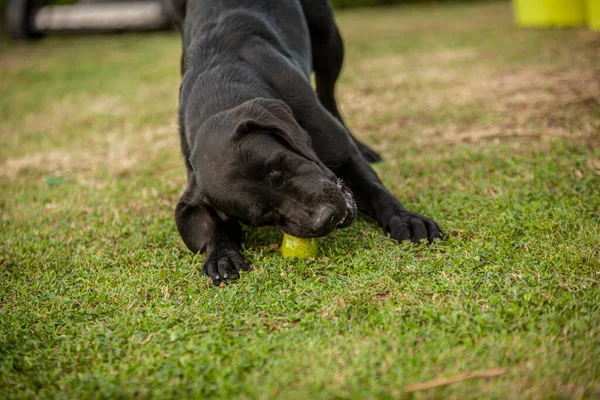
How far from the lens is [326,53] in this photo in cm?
498

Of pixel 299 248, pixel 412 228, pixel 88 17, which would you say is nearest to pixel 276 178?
pixel 299 248

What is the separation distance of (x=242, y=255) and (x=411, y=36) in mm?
9117

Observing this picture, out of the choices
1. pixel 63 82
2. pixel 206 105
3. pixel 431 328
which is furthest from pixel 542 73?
pixel 63 82

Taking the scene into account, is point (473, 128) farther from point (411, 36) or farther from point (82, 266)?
point (411, 36)

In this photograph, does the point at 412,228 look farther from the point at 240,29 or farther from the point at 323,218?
the point at 240,29

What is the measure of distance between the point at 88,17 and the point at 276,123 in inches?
500

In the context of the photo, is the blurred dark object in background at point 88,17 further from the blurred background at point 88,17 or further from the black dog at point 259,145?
the black dog at point 259,145

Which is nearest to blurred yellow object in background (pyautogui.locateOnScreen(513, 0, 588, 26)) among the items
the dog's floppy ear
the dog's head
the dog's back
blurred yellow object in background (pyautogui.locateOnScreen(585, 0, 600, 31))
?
blurred yellow object in background (pyautogui.locateOnScreen(585, 0, 600, 31))

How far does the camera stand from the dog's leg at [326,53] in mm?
4766

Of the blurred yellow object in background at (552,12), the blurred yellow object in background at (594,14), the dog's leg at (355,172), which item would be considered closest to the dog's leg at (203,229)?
the dog's leg at (355,172)

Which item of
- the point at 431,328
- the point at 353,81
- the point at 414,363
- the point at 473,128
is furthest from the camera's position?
the point at 353,81

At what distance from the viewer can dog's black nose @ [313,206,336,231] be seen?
2.88 m

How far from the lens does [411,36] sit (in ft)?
37.6

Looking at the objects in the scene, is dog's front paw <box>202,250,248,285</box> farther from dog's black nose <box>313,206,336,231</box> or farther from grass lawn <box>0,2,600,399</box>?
dog's black nose <box>313,206,336,231</box>
